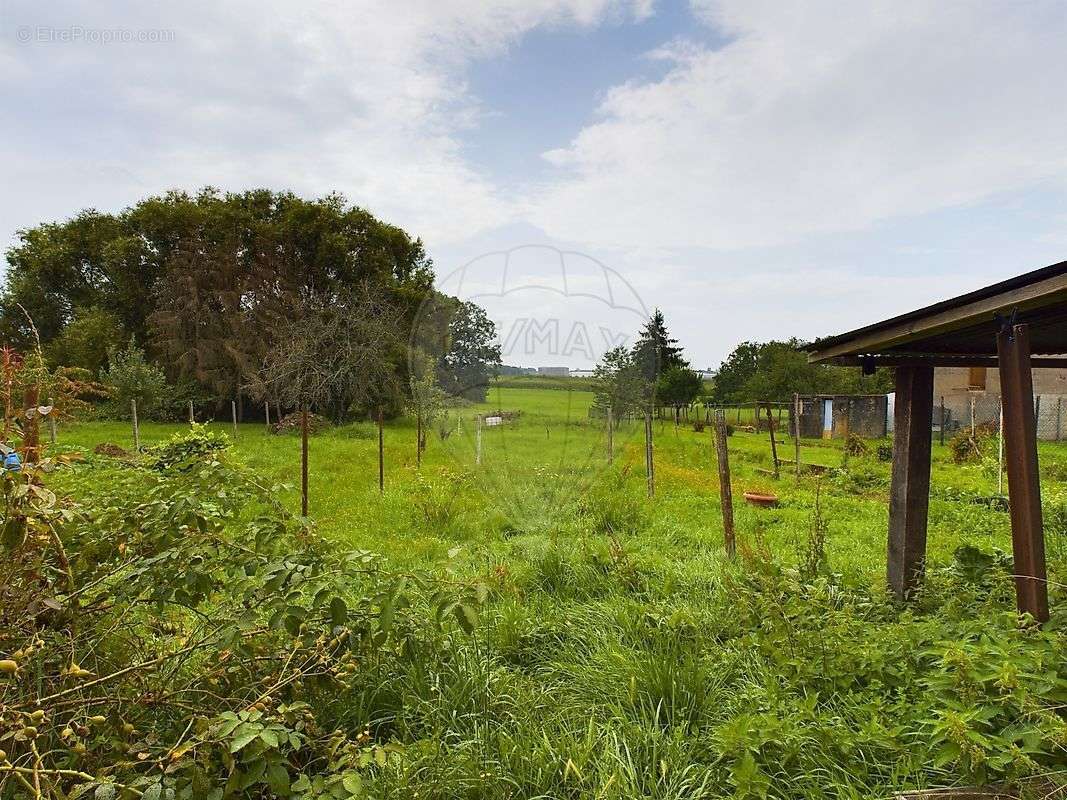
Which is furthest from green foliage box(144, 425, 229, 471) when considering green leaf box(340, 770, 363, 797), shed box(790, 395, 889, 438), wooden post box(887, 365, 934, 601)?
shed box(790, 395, 889, 438)

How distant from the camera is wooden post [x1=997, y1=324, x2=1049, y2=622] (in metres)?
2.65

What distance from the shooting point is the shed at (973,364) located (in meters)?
2.61

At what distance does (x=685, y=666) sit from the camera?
9.68 feet

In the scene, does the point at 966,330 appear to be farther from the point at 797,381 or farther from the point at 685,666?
the point at 797,381

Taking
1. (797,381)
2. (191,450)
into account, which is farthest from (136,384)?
(797,381)

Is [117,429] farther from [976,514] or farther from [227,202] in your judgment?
[976,514]

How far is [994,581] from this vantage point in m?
3.55

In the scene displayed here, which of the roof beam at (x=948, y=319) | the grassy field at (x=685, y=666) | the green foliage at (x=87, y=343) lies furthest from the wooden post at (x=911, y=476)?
the green foliage at (x=87, y=343)

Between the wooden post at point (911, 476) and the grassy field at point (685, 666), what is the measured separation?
6.6 inches

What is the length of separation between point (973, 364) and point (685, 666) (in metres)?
2.92

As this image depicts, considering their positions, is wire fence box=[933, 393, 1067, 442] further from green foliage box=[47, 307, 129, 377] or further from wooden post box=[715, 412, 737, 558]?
green foliage box=[47, 307, 129, 377]

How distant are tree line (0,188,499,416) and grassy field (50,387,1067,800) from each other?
1863cm

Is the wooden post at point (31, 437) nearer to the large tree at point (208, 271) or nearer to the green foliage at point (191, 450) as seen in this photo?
the green foliage at point (191, 450)

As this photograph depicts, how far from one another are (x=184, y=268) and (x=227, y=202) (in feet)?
13.4
